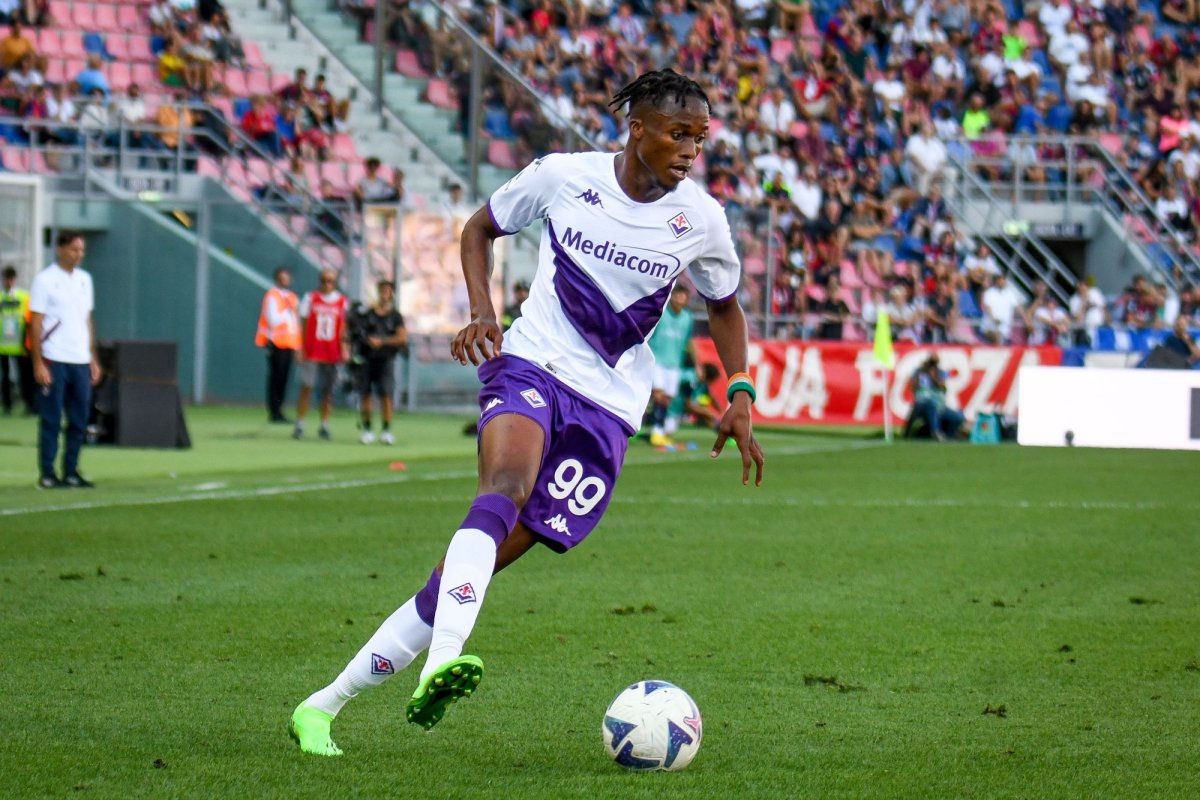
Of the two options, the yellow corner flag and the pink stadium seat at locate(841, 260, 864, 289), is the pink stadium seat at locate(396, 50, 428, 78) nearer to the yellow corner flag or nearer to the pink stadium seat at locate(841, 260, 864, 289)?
the pink stadium seat at locate(841, 260, 864, 289)

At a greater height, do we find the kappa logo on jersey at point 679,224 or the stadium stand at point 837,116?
the stadium stand at point 837,116

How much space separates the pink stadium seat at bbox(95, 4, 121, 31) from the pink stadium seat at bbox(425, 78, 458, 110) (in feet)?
16.2

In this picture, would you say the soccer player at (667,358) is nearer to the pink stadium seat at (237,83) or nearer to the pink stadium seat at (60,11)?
the pink stadium seat at (237,83)

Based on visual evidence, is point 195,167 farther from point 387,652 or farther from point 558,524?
point 387,652

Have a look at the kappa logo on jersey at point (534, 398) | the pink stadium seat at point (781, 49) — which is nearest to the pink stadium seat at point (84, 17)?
the pink stadium seat at point (781, 49)

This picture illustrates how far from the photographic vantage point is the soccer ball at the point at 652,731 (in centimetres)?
561

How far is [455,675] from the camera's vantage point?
5059mm

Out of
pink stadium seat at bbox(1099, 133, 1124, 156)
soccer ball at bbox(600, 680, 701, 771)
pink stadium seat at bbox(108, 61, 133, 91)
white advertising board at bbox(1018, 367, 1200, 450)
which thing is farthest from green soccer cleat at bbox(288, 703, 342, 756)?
pink stadium seat at bbox(1099, 133, 1124, 156)

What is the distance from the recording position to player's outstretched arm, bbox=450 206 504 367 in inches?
229

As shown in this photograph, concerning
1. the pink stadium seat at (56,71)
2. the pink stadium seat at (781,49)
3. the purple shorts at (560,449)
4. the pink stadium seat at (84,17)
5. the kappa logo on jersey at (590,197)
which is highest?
the pink stadium seat at (781,49)

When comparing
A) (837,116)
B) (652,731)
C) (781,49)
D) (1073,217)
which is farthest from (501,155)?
(652,731)

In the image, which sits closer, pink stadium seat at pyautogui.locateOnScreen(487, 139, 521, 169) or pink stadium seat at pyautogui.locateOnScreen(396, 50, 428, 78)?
pink stadium seat at pyautogui.locateOnScreen(487, 139, 521, 169)

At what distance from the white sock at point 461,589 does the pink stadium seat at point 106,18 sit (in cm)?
2582

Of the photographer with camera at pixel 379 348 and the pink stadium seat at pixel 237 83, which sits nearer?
the photographer with camera at pixel 379 348
